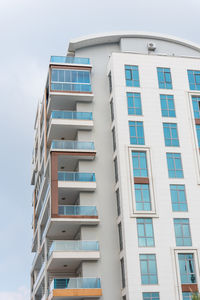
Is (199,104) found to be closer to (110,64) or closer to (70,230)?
(110,64)

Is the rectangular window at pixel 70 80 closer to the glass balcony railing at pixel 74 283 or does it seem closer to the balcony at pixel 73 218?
the balcony at pixel 73 218

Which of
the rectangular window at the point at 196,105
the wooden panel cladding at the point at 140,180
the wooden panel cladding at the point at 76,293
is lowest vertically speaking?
the wooden panel cladding at the point at 76,293

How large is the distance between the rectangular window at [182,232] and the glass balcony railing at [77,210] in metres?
7.21

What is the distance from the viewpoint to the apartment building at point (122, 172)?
3794cm

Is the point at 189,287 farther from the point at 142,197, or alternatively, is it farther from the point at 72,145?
the point at 72,145

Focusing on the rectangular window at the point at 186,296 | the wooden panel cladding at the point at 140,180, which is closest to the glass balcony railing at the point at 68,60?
the wooden panel cladding at the point at 140,180

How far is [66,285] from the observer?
1460 inches

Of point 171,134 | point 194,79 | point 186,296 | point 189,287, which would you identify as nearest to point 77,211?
point 189,287

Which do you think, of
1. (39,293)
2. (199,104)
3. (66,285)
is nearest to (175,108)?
(199,104)

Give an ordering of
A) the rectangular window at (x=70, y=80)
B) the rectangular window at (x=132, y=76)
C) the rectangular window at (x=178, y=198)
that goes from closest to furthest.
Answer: the rectangular window at (x=178, y=198) < the rectangular window at (x=132, y=76) < the rectangular window at (x=70, y=80)

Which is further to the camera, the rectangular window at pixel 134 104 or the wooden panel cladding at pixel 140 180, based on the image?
the rectangular window at pixel 134 104

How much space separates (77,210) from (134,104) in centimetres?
1186

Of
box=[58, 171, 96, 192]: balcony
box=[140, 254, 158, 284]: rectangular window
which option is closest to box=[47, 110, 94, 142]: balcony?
box=[58, 171, 96, 192]: balcony

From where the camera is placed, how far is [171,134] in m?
43.8
